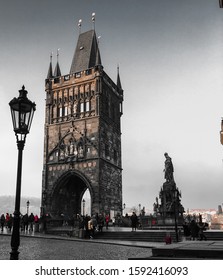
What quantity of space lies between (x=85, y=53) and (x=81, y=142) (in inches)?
514

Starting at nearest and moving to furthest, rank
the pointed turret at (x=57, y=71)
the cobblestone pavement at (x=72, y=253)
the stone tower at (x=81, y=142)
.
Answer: the cobblestone pavement at (x=72, y=253) < the stone tower at (x=81, y=142) < the pointed turret at (x=57, y=71)

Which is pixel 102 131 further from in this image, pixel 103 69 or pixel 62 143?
pixel 103 69

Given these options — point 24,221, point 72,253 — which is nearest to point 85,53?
point 24,221

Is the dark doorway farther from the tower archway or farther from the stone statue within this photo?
the stone statue

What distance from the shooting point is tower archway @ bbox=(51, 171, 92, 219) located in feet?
117

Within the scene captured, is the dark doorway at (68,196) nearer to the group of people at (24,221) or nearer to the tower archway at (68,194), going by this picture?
the tower archway at (68,194)

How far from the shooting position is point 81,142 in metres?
36.4

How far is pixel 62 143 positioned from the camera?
37469 mm

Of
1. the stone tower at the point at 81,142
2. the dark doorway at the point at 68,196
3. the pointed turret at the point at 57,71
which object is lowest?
the dark doorway at the point at 68,196

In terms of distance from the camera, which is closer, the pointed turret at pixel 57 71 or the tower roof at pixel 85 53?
the tower roof at pixel 85 53

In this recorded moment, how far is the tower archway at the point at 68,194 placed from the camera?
3569 cm

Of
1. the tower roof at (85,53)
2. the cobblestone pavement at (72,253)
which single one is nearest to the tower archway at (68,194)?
the tower roof at (85,53)
